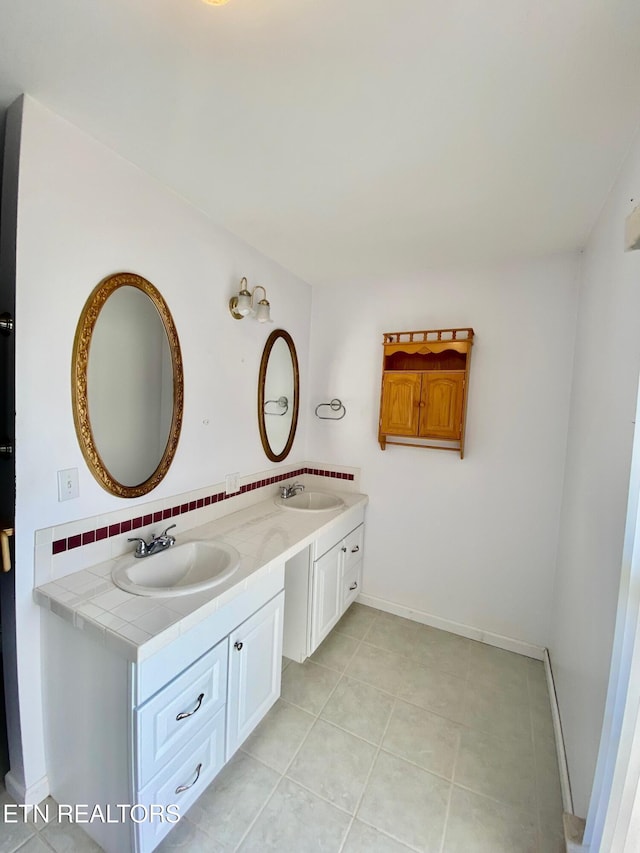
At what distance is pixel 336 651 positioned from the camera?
6.86 ft

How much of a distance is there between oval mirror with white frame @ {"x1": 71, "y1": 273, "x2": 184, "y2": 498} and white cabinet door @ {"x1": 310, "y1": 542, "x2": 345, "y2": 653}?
39.6 inches

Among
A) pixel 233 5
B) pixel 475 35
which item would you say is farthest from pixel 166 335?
pixel 475 35

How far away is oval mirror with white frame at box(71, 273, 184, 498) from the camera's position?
Result: 1.29 meters

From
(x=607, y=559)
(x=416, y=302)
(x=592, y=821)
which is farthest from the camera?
(x=416, y=302)

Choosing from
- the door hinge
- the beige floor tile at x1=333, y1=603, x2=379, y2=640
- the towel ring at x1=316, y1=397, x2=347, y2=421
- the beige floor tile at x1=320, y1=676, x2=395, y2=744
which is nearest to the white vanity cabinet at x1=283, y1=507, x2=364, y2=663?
the beige floor tile at x1=333, y1=603, x2=379, y2=640

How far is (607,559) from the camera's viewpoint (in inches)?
42.7

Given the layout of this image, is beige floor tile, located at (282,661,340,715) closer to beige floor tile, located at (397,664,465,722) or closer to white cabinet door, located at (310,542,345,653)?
white cabinet door, located at (310,542,345,653)

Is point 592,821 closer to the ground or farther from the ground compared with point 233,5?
closer to the ground

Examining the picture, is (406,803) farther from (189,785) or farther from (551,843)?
(189,785)

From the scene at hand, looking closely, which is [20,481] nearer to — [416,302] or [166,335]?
[166,335]

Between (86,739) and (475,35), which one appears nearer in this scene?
(475,35)

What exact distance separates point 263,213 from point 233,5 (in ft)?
2.98

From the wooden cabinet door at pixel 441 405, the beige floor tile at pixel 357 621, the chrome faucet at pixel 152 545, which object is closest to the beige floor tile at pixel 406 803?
the beige floor tile at pixel 357 621

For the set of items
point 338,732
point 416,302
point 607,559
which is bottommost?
point 338,732
